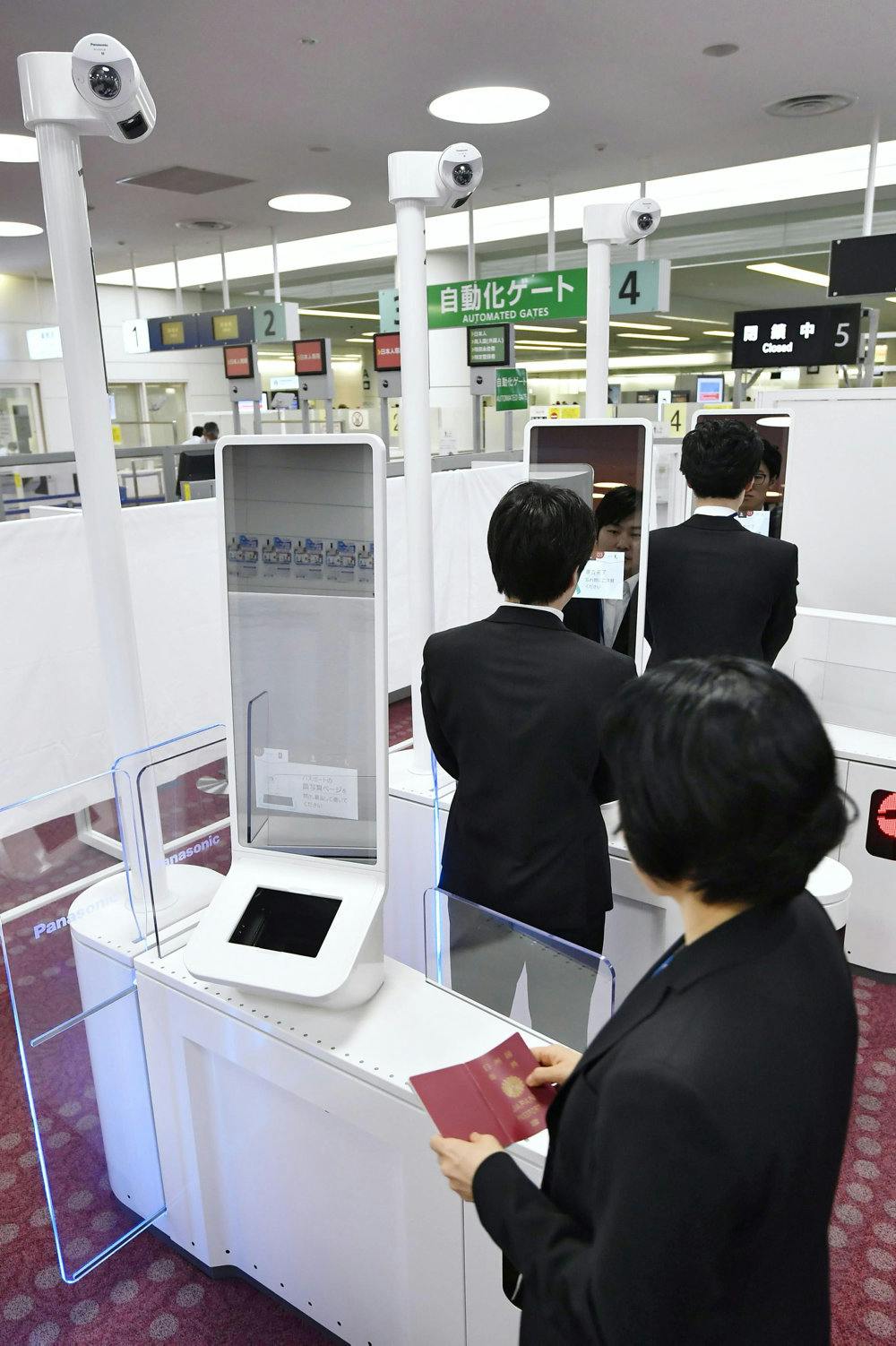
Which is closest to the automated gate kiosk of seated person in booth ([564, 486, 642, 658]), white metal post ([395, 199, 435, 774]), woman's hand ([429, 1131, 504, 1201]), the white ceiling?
woman's hand ([429, 1131, 504, 1201])

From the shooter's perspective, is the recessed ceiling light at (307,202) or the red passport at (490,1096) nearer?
the red passport at (490,1096)

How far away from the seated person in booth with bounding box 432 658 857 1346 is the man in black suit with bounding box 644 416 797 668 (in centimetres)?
176

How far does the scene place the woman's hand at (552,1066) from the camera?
1.12 meters

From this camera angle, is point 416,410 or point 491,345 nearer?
point 416,410

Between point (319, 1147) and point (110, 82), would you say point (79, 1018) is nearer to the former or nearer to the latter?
point (319, 1147)

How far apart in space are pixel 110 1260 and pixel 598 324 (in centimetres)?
315

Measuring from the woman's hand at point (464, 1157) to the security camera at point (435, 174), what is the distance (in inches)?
83.1

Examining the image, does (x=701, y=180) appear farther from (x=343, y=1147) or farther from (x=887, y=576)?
(x=343, y=1147)

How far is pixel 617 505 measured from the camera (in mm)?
2293

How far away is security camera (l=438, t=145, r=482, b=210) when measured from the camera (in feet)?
7.50

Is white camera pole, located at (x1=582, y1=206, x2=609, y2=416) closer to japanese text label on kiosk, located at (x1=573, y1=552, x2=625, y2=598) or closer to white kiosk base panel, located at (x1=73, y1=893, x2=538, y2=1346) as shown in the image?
japanese text label on kiosk, located at (x1=573, y1=552, x2=625, y2=598)

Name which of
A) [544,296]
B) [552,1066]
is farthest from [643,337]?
[552,1066]

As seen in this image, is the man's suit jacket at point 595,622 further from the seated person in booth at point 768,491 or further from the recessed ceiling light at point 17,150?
the recessed ceiling light at point 17,150

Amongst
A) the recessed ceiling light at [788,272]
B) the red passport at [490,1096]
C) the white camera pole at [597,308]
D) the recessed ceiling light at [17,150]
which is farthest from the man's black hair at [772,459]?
the recessed ceiling light at [788,272]
